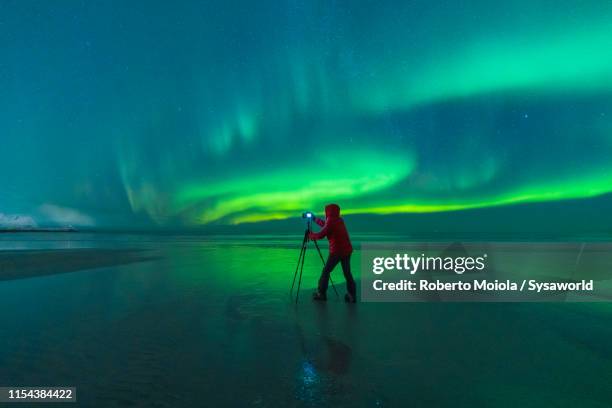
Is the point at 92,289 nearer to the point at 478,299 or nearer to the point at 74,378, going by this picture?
the point at 74,378

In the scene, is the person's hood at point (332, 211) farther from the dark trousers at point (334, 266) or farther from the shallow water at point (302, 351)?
the shallow water at point (302, 351)

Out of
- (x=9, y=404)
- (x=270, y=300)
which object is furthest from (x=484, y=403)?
(x=270, y=300)

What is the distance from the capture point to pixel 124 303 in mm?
8289

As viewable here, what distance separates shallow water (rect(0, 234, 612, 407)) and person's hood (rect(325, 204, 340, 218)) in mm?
2056

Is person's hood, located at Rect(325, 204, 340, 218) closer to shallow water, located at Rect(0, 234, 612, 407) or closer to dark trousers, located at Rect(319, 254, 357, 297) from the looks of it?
dark trousers, located at Rect(319, 254, 357, 297)

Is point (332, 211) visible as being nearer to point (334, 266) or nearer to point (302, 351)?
point (334, 266)

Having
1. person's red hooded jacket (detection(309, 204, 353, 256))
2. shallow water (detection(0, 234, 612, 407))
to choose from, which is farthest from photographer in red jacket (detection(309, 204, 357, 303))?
shallow water (detection(0, 234, 612, 407))

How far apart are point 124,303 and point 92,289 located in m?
2.55

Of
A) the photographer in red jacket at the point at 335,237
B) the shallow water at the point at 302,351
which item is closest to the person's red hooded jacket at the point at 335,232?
the photographer in red jacket at the point at 335,237

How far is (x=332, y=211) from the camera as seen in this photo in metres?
8.26

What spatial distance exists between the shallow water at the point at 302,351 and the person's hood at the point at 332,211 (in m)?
2.06

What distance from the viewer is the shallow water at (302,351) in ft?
12.3

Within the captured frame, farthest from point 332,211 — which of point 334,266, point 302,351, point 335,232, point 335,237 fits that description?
point 302,351

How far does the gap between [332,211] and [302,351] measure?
3838 mm
